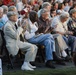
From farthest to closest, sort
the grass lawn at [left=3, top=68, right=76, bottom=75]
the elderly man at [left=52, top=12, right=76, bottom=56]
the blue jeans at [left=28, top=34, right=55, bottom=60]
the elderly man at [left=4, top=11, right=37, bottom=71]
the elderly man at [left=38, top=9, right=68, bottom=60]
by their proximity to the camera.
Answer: the elderly man at [left=52, top=12, right=76, bottom=56] → the elderly man at [left=38, top=9, right=68, bottom=60] → the blue jeans at [left=28, top=34, right=55, bottom=60] → the elderly man at [left=4, top=11, right=37, bottom=71] → the grass lawn at [left=3, top=68, right=76, bottom=75]

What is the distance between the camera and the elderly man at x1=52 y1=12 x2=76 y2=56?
38.3ft

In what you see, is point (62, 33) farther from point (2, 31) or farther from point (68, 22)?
point (2, 31)

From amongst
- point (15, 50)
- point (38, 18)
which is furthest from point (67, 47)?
point (15, 50)

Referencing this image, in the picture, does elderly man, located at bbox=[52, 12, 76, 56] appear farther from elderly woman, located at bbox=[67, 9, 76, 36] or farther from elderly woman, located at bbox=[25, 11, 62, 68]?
elderly woman, located at bbox=[25, 11, 62, 68]

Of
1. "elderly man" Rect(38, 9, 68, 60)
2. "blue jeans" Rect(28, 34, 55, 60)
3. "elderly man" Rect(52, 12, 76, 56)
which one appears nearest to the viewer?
"blue jeans" Rect(28, 34, 55, 60)

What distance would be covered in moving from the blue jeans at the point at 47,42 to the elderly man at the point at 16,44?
0.40m

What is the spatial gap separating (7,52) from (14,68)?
540 millimetres

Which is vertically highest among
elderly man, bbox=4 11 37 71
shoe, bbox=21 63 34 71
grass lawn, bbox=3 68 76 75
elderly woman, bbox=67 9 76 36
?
elderly woman, bbox=67 9 76 36

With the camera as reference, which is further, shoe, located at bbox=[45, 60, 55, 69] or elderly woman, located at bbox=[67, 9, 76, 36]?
elderly woman, located at bbox=[67, 9, 76, 36]

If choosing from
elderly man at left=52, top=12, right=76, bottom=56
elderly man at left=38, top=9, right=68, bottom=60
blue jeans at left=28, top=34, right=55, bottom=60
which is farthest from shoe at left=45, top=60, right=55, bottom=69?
elderly man at left=52, top=12, right=76, bottom=56

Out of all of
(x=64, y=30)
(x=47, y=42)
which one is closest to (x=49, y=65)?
(x=47, y=42)

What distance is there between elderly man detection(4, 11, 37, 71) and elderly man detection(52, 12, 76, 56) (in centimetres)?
152

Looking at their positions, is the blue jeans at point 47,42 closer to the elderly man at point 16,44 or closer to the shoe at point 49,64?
the shoe at point 49,64

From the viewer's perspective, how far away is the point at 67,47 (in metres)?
11.5
